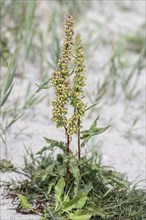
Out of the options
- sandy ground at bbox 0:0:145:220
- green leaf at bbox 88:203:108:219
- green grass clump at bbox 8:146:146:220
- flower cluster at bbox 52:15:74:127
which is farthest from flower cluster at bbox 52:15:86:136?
sandy ground at bbox 0:0:145:220

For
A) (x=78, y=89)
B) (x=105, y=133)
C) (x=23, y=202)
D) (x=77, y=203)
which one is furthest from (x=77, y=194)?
(x=105, y=133)

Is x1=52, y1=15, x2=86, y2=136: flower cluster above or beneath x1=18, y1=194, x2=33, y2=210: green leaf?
above

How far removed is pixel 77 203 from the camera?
2135mm

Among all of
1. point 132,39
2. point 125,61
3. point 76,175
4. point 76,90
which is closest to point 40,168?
point 76,175

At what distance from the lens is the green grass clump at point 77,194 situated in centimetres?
214

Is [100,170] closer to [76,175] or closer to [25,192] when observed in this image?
[76,175]

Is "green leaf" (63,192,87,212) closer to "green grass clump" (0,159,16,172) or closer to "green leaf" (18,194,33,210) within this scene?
"green leaf" (18,194,33,210)

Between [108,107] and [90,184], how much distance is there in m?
1.27

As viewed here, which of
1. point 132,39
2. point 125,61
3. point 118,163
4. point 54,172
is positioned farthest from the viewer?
point 132,39

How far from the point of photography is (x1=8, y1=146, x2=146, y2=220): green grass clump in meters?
2.14

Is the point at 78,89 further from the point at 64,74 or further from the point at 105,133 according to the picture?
the point at 105,133

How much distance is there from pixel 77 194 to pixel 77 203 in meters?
0.05

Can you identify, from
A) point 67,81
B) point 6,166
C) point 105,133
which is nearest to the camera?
point 67,81

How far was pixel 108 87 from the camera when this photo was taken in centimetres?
363
